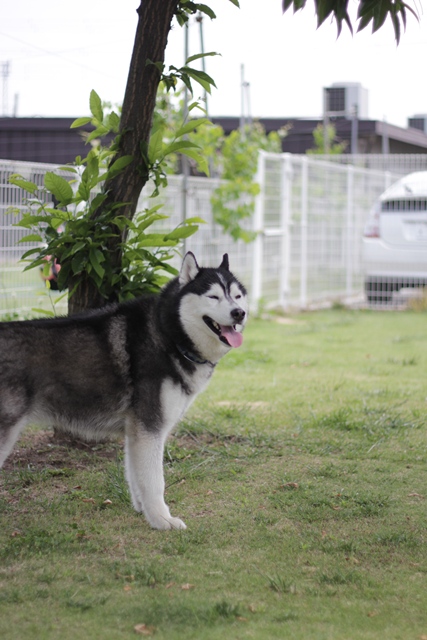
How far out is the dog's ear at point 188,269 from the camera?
12.7ft

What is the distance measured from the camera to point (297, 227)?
40.9ft

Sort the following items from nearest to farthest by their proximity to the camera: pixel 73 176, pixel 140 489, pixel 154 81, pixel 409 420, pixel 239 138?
pixel 140 489
pixel 154 81
pixel 409 420
pixel 73 176
pixel 239 138

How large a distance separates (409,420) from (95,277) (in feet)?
8.27

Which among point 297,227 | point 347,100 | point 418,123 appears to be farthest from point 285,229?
point 418,123

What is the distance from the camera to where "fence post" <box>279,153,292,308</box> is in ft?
39.3

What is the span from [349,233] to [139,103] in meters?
9.12

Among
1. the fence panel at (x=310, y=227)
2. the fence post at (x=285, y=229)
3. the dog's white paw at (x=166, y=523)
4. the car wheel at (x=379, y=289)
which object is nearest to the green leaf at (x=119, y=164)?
the dog's white paw at (x=166, y=523)

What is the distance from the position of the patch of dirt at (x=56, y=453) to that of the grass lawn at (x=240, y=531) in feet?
0.06

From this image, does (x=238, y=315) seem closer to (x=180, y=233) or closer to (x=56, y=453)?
(x=180, y=233)

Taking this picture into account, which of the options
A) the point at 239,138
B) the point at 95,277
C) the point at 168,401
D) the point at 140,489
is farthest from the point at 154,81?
the point at 239,138

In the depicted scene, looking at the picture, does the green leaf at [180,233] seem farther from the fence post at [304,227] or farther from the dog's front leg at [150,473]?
the fence post at [304,227]

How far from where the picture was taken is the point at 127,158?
15.4ft

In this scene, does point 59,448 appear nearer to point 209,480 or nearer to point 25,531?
point 209,480

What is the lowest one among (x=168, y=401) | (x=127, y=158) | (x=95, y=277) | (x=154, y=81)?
(x=168, y=401)
